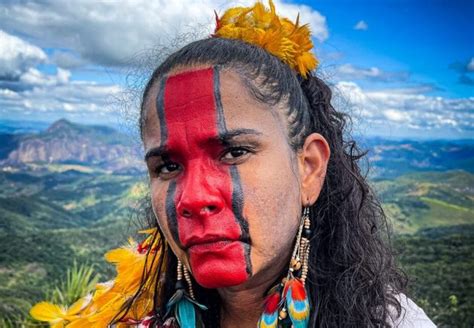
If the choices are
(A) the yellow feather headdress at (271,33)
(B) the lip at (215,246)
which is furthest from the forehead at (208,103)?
(B) the lip at (215,246)

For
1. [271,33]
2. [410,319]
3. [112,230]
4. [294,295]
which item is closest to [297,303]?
[294,295]

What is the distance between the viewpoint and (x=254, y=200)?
177cm

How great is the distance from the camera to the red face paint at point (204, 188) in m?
1.74

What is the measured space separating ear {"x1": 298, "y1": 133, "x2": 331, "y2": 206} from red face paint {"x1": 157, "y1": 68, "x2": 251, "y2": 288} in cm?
35

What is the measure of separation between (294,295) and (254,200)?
0.44 m

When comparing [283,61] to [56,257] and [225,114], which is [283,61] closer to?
[225,114]

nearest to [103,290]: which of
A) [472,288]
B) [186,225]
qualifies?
[186,225]

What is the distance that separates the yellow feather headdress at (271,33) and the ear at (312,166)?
0.33 metres

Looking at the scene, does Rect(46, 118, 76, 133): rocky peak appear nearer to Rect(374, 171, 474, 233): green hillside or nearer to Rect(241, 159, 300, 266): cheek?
Rect(374, 171, 474, 233): green hillside

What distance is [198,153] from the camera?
1815 mm

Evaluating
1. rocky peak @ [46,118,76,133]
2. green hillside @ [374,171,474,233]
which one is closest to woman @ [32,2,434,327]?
green hillside @ [374,171,474,233]

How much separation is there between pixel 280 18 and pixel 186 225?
1.05m

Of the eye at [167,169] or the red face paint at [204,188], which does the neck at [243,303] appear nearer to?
the red face paint at [204,188]

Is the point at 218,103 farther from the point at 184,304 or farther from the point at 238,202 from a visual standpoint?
the point at 184,304
